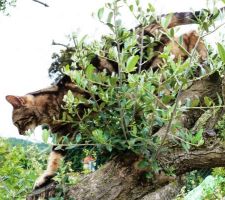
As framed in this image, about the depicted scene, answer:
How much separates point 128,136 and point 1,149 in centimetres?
137

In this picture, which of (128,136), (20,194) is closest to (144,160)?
(128,136)

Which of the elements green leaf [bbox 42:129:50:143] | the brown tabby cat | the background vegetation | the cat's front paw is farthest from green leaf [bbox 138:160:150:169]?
the brown tabby cat

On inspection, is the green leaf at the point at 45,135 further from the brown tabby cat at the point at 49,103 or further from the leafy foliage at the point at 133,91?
the brown tabby cat at the point at 49,103

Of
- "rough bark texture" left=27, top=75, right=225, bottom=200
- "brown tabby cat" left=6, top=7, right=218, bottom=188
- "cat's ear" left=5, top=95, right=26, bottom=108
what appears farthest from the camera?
→ "cat's ear" left=5, top=95, right=26, bottom=108

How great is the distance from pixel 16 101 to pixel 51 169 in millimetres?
682

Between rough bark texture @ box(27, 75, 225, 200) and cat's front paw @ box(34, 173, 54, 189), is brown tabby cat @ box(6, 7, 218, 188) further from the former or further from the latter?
rough bark texture @ box(27, 75, 225, 200)

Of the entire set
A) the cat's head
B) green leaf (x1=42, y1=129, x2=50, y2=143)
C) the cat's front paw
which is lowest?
the cat's front paw

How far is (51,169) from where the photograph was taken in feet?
5.97

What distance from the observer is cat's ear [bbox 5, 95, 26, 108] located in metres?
2.38

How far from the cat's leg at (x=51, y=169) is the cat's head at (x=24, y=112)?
18.2 inches

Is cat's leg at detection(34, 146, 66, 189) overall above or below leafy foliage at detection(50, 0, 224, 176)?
below

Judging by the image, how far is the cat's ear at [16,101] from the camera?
238cm

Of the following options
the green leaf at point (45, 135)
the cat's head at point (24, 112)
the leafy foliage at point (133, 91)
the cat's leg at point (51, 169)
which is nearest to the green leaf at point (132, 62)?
the leafy foliage at point (133, 91)

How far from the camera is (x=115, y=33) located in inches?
50.8
